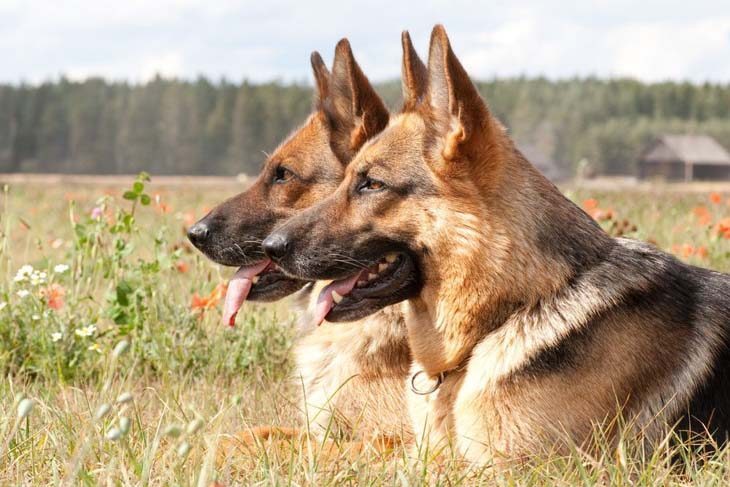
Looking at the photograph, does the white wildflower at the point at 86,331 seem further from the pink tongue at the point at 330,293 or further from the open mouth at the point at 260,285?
the pink tongue at the point at 330,293

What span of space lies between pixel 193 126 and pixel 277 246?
91.9 meters

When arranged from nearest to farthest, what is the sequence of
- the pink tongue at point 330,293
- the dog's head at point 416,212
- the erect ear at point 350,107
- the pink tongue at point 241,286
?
the dog's head at point 416,212, the pink tongue at point 330,293, the erect ear at point 350,107, the pink tongue at point 241,286

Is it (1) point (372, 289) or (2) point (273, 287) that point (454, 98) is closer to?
(1) point (372, 289)

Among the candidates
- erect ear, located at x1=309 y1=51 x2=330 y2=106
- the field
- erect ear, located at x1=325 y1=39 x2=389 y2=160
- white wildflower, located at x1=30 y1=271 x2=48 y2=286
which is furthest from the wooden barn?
white wildflower, located at x1=30 y1=271 x2=48 y2=286

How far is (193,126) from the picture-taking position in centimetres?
9294

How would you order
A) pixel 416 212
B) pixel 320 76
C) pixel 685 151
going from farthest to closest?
pixel 685 151, pixel 320 76, pixel 416 212

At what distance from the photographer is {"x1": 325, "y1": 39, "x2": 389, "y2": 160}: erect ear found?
4402 mm

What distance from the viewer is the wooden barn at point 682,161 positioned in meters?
86.7

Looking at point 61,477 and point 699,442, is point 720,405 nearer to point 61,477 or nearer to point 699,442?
point 699,442

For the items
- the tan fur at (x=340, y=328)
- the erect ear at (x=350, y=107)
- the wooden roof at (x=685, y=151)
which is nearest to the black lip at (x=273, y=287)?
the tan fur at (x=340, y=328)

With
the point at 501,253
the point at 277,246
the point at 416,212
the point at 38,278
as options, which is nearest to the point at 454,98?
the point at 416,212

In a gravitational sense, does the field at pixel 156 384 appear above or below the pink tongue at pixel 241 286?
below

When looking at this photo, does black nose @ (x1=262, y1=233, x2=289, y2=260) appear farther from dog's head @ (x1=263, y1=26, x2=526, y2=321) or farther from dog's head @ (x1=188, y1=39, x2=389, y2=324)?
dog's head @ (x1=188, y1=39, x2=389, y2=324)

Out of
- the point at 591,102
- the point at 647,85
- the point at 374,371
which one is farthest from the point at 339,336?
the point at 647,85
